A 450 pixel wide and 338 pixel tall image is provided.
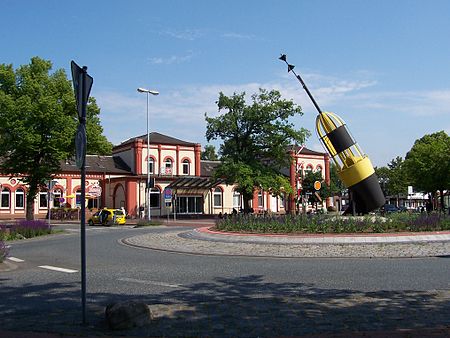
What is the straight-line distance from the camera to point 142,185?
60.0m

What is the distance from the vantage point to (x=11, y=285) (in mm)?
10234

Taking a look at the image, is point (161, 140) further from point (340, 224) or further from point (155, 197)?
point (340, 224)

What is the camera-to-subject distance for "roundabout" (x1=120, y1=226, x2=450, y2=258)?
15328mm

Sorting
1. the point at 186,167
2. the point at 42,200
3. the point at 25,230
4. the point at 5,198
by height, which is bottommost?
the point at 25,230

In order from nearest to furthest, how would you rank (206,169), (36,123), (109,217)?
(36,123) < (109,217) < (206,169)

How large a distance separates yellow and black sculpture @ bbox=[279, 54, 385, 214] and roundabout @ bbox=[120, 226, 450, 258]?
6.92 metres

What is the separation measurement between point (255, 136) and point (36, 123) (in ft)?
71.2

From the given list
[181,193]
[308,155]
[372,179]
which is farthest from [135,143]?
[372,179]

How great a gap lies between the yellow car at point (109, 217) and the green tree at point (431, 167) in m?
35.0

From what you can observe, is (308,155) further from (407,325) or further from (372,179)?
(407,325)

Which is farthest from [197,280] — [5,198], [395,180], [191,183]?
[395,180]

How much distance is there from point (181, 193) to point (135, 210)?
6332 millimetres

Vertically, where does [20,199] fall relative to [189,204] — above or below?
above

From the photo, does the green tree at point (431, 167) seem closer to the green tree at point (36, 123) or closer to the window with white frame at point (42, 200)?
the green tree at point (36, 123)
